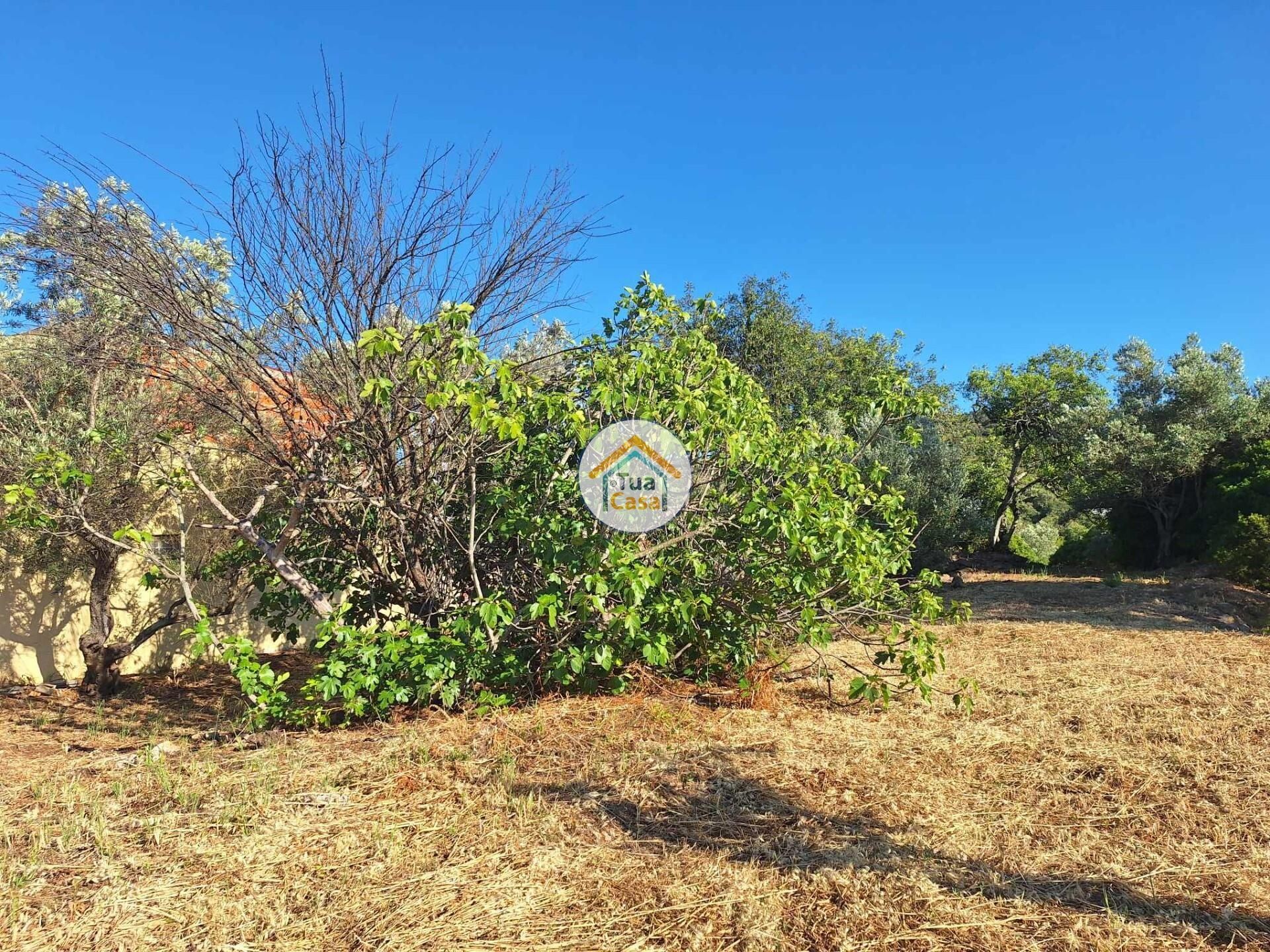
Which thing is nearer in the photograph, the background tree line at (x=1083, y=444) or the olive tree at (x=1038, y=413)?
the background tree line at (x=1083, y=444)

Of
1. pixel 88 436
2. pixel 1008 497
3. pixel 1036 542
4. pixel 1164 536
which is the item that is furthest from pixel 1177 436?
Result: pixel 88 436

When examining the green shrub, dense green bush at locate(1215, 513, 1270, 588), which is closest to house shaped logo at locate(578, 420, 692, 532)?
dense green bush at locate(1215, 513, 1270, 588)

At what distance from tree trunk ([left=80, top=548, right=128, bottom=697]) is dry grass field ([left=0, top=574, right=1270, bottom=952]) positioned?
1.55 m

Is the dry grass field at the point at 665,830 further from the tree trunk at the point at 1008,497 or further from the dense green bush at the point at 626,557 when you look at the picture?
the tree trunk at the point at 1008,497

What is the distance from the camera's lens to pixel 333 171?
4.35 metres

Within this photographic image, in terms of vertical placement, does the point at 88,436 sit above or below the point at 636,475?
above

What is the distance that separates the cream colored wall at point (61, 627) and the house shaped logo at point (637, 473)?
3373 millimetres

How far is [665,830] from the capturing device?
278 centimetres

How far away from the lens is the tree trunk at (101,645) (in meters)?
6.02

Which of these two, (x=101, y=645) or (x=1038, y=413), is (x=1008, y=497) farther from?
(x=101, y=645)

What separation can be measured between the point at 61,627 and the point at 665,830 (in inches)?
251

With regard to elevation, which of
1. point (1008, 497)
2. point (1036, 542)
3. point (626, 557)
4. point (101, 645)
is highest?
point (1008, 497)

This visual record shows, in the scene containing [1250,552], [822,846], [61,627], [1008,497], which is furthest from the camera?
[1008,497]

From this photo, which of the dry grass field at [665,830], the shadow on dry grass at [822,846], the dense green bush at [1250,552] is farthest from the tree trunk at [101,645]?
→ the dense green bush at [1250,552]
